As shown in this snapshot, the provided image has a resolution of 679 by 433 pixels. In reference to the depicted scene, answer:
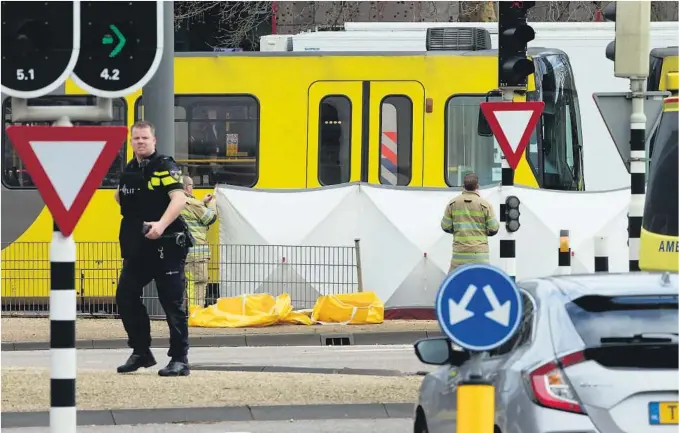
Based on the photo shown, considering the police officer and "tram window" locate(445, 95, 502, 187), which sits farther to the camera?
"tram window" locate(445, 95, 502, 187)

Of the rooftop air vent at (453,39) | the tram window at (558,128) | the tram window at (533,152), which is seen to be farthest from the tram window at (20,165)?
the tram window at (558,128)

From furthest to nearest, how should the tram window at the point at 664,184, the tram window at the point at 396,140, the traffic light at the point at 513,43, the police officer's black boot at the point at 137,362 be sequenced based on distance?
the tram window at the point at 396,140 → the traffic light at the point at 513,43 → the police officer's black boot at the point at 137,362 → the tram window at the point at 664,184

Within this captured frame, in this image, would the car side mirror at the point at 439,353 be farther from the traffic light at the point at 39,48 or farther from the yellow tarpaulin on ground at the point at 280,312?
the yellow tarpaulin on ground at the point at 280,312

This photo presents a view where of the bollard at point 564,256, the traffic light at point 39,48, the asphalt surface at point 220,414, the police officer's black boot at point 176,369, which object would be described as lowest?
the asphalt surface at point 220,414

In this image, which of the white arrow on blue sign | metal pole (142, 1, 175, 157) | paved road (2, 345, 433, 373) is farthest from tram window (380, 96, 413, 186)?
the white arrow on blue sign

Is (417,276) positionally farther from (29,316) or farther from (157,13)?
(157,13)

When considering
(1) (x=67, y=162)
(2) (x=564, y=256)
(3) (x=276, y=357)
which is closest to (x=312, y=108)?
(2) (x=564, y=256)

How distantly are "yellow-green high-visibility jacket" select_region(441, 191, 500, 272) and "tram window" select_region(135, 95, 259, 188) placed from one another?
439 centimetres

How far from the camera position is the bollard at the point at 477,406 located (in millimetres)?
6512

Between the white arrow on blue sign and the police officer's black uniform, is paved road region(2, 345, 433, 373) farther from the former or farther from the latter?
the white arrow on blue sign

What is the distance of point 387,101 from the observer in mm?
20484

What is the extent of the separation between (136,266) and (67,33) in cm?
472

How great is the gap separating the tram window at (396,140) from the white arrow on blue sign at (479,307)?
45.3 feet

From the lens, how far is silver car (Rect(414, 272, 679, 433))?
20.3 ft
